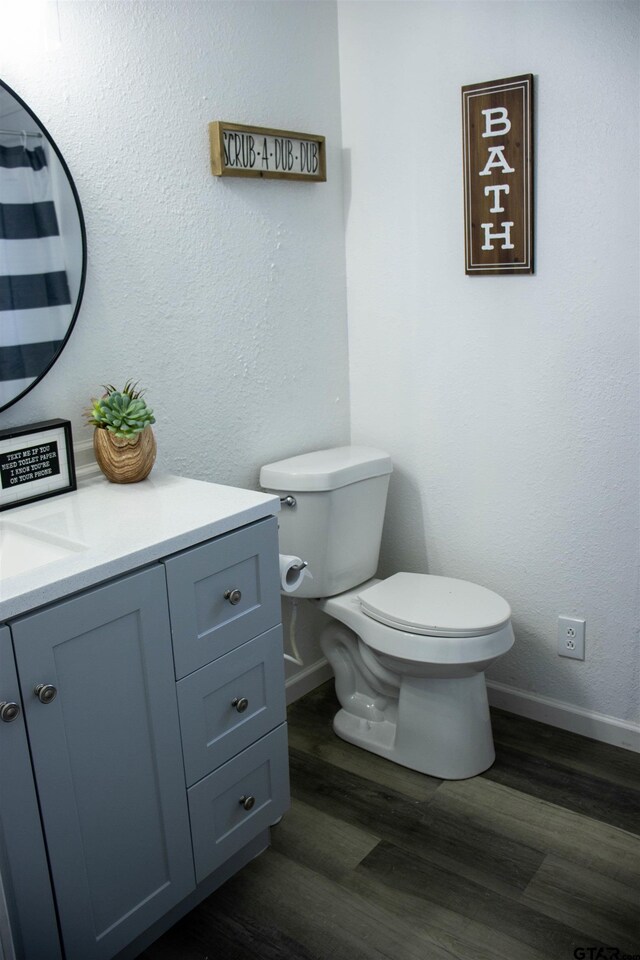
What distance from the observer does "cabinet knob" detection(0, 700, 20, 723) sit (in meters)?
1.25

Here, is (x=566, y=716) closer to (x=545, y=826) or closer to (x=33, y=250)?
(x=545, y=826)

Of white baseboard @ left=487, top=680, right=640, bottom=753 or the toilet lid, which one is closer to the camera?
the toilet lid

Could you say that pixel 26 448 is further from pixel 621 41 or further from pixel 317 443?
pixel 621 41

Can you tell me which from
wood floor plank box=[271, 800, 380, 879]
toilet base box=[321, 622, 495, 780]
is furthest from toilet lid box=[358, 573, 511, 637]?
wood floor plank box=[271, 800, 380, 879]

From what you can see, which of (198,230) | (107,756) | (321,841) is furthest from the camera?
(198,230)

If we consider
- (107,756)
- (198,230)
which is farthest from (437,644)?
(198,230)

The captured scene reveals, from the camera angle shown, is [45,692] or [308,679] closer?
[45,692]

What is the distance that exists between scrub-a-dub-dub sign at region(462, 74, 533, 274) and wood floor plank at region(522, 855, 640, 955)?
4.73ft

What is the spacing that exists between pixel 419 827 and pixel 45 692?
108 cm

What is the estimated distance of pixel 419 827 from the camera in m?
2.00

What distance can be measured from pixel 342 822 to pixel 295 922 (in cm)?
33

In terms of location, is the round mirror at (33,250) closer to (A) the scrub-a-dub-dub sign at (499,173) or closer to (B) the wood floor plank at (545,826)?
(A) the scrub-a-dub-dub sign at (499,173)

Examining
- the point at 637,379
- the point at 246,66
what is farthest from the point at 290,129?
the point at 637,379

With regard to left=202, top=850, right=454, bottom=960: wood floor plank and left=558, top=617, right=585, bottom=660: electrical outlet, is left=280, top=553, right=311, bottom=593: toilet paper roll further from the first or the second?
left=558, top=617, right=585, bottom=660: electrical outlet
